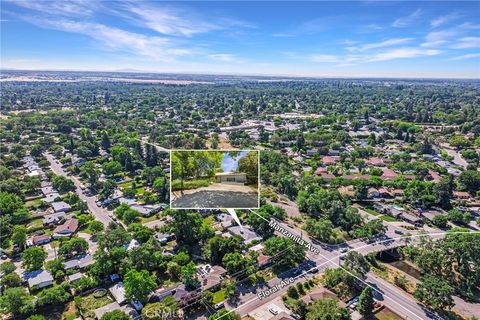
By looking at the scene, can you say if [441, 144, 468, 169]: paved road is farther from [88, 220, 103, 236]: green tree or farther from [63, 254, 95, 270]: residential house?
[63, 254, 95, 270]: residential house

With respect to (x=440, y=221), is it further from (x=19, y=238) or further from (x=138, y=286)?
(x=19, y=238)

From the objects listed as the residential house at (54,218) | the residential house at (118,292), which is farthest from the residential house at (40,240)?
the residential house at (118,292)

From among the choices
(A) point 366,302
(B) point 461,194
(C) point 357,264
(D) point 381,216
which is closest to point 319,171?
(D) point 381,216

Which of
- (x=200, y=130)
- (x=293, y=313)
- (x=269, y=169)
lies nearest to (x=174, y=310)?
(x=293, y=313)

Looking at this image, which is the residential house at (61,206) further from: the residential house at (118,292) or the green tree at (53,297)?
the residential house at (118,292)

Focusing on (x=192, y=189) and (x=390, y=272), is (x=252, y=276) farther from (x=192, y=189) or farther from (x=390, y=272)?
(x=192, y=189)

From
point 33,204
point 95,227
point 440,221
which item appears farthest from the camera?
point 33,204

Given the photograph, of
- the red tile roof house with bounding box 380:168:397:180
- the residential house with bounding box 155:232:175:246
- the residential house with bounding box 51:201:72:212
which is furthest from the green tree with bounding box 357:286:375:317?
the residential house with bounding box 51:201:72:212
